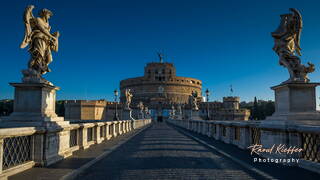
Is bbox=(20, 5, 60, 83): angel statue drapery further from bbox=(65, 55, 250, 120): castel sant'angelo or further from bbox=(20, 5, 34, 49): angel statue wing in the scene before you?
bbox=(65, 55, 250, 120): castel sant'angelo

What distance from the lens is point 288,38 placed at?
30.9ft

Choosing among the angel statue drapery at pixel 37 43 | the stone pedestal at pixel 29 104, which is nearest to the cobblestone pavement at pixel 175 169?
the stone pedestal at pixel 29 104

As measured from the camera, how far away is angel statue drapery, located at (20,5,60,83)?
8234 millimetres

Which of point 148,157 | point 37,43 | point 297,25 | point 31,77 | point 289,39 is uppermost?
point 297,25

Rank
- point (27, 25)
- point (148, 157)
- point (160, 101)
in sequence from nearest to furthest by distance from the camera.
Result: point (27, 25), point (148, 157), point (160, 101)

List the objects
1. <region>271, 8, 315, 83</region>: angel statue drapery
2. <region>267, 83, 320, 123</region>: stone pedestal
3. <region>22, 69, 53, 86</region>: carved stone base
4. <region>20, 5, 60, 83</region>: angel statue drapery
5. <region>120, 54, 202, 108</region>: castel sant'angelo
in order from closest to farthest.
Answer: <region>22, 69, 53, 86</region>: carved stone base, <region>20, 5, 60, 83</region>: angel statue drapery, <region>267, 83, 320, 123</region>: stone pedestal, <region>271, 8, 315, 83</region>: angel statue drapery, <region>120, 54, 202, 108</region>: castel sant'angelo

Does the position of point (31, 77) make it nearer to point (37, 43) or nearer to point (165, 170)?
point (37, 43)

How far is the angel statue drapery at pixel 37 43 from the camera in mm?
8234

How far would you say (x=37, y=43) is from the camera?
8.53 meters

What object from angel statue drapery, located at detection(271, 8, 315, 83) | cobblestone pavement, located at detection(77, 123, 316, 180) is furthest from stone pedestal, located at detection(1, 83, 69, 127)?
angel statue drapery, located at detection(271, 8, 315, 83)

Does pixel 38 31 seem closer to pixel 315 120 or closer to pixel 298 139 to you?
pixel 298 139

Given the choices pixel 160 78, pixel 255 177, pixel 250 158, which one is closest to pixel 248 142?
pixel 250 158

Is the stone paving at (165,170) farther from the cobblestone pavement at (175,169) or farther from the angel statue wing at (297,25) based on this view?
the angel statue wing at (297,25)

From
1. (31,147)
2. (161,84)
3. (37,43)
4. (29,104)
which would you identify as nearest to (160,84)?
(161,84)
